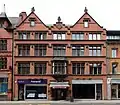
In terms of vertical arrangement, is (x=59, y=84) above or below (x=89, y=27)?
below

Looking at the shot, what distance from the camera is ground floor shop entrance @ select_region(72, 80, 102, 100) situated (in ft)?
210

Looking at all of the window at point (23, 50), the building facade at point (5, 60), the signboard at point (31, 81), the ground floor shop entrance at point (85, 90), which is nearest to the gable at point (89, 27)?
the window at point (23, 50)

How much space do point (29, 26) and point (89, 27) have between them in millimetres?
10448

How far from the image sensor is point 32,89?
63750mm

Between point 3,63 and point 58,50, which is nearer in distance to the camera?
point 3,63

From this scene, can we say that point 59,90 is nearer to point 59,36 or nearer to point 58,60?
point 58,60

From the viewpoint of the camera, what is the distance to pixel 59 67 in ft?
209

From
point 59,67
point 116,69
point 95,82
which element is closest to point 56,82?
point 59,67

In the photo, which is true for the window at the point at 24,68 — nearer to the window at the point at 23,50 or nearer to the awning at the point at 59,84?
the window at the point at 23,50

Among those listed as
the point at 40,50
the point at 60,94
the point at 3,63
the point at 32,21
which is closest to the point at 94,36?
the point at 40,50

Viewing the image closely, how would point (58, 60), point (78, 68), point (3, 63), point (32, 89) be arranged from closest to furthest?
1. point (58, 60)
2. point (32, 89)
3. point (3, 63)
4. point (78, 68)

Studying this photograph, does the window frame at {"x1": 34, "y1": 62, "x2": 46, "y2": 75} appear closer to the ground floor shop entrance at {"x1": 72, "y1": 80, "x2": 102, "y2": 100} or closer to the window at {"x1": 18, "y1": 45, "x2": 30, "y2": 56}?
the window at {"x1": 18, "y1": 45, "x2": 30, "y2": 56}

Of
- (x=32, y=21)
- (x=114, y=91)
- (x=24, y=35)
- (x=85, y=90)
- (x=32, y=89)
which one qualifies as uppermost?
(x=32, y=21)

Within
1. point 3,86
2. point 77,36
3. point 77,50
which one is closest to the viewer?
point 3,86
